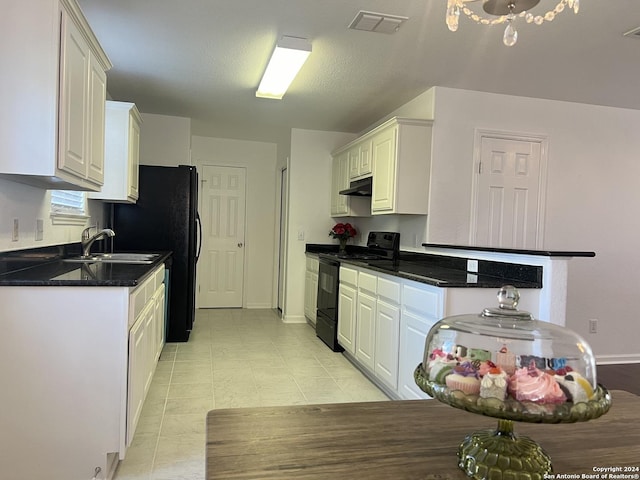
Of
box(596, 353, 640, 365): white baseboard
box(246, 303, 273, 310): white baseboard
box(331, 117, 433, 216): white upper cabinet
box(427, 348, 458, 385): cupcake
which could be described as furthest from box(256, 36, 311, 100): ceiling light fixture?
box(596, 353, 640, 365): white baseboard

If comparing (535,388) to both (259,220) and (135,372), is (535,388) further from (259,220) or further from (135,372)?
(259,220)

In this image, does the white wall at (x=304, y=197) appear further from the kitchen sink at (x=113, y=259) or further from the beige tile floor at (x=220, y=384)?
the kitchen sink at (x=113, y=259)

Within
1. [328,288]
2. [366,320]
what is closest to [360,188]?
[328,288]

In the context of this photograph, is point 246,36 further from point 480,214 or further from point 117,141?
point 480,214

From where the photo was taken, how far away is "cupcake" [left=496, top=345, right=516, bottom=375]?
0.76 meters

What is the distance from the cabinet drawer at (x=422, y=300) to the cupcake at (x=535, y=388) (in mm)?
1759

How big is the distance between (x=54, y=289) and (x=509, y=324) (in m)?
1.84

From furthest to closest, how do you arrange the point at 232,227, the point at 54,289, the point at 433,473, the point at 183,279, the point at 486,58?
the point at 232,227 < the point at 183,279 < the point at 486,58 < the point at 54,289 < the point at 433,473

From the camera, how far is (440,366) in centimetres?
81

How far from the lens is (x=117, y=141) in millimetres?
3523

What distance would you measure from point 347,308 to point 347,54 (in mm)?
2055

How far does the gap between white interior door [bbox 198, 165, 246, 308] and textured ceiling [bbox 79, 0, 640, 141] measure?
1.77m

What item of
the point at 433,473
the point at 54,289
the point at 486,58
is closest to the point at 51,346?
the point at 54,289

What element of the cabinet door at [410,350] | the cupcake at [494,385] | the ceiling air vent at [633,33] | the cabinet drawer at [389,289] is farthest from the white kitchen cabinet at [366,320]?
the cupcake at [494,385]
